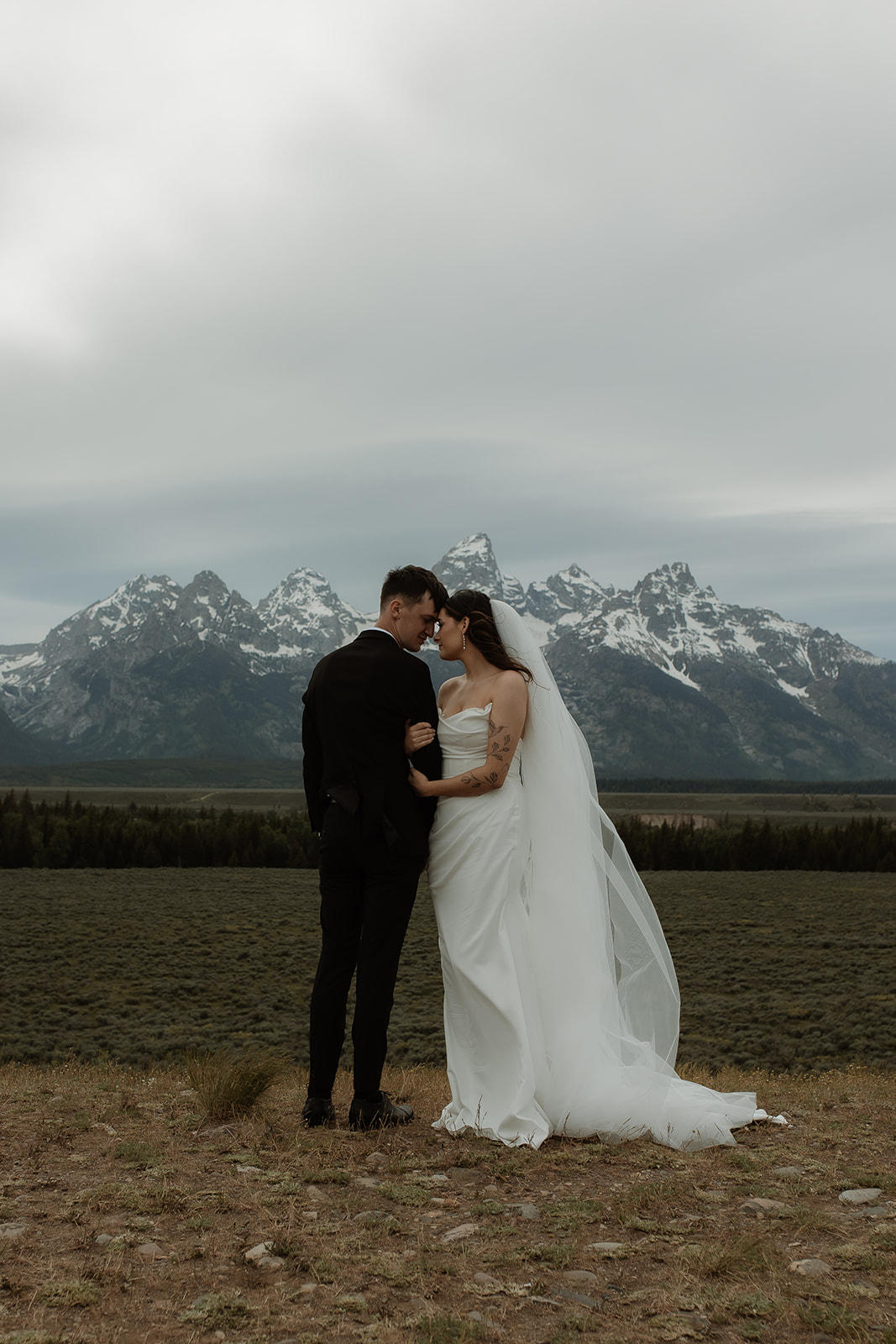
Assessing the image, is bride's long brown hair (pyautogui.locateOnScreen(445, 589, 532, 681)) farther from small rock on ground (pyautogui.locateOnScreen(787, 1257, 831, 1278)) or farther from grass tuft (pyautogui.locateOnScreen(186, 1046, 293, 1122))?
small rock on ground (pyautogui.locateOnScreen(787, 1257, 831, 1278))

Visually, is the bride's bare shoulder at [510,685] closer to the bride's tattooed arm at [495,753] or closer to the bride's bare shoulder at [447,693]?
the bride's tattooed arm at [495,753]

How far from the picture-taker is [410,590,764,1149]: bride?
198 inches

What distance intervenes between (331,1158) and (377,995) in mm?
806

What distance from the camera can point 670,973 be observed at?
571cm

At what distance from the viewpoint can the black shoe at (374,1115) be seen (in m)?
5.08

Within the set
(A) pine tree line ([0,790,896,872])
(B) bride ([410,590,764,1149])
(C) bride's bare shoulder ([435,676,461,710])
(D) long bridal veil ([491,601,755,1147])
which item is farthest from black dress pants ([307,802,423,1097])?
(A) pine tree line ([0,790,896,872])

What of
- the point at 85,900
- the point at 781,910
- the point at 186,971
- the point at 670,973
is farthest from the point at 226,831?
the point at 670,973

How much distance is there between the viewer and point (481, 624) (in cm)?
536

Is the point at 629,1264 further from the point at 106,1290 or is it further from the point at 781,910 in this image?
the point at 781,910

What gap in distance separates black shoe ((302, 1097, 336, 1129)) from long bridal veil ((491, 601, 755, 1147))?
1.10 metres

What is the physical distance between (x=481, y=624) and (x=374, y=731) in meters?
0.86

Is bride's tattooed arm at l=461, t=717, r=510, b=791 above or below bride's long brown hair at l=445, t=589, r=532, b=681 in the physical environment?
below

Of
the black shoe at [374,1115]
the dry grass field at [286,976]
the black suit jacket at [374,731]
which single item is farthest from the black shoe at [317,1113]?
the dry grass field at [286,976]

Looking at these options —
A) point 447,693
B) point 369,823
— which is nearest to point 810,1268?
point 369,823
